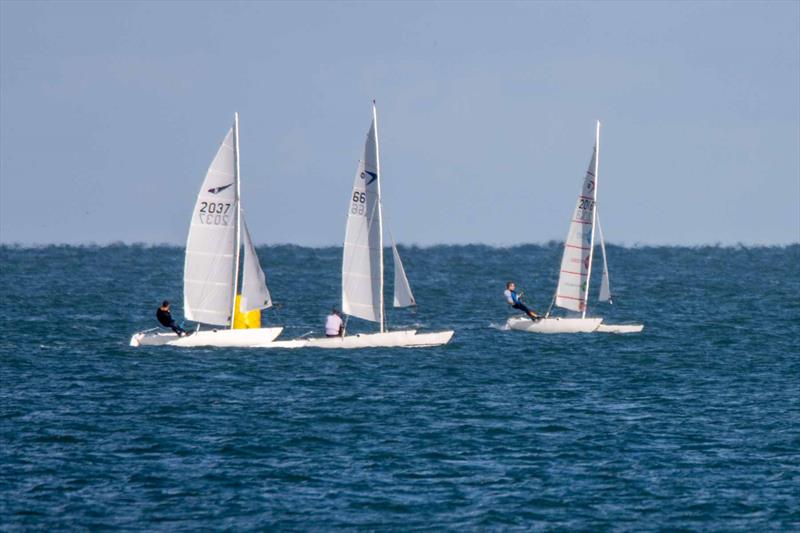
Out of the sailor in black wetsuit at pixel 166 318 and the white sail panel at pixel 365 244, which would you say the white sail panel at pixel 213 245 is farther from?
the white sail panel at pixel 365 244

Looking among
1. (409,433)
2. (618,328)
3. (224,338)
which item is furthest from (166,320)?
(618,328)

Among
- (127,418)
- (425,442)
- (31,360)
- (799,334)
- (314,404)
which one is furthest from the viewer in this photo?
(799,334)

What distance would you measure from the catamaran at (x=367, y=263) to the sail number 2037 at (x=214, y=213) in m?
3.83

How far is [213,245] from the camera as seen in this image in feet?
164

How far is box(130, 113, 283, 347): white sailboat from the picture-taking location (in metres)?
49.6

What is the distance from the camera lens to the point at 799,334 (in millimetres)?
60406

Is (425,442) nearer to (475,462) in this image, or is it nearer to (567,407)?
(475,462)

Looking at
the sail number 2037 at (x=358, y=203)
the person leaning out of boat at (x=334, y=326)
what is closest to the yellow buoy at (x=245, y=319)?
the person leaning out of boat at (x=334, y=326)

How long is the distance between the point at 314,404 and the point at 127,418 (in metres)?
4.84

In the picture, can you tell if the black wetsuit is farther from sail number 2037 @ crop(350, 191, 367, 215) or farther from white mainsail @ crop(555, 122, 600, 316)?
white mainsail @ crop(555, 122, 600, 316)

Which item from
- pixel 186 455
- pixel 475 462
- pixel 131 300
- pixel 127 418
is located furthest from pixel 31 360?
pixel 131 300

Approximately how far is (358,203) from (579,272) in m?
12.2

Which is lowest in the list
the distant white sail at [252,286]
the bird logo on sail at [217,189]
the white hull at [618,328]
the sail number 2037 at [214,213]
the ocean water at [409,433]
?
the ocean water at [409,433]

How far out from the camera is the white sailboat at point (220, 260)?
49.6 meters
